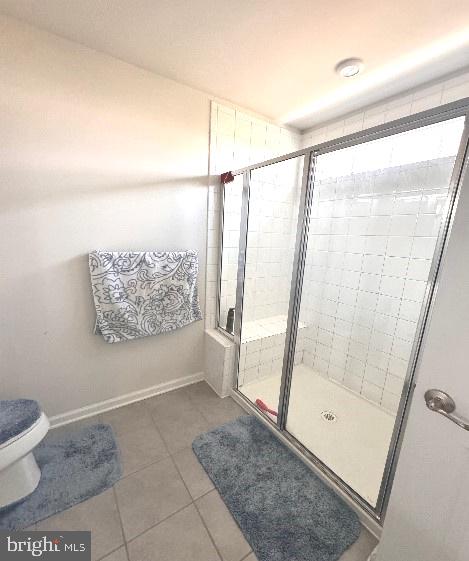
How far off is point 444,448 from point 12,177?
213 centimetres

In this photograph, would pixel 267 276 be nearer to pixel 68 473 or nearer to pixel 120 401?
pixel 120 401

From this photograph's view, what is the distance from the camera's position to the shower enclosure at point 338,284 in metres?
1.55

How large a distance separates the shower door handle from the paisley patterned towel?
1.48m

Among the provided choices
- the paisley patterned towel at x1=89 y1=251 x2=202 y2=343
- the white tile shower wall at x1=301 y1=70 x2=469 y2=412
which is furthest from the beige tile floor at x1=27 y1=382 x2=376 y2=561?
the white tile shower wall at x1=301 y1=70 x2=469 y2=412

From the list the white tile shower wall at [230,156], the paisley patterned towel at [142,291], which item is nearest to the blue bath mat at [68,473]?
the paisley patterned towel at [142,291]

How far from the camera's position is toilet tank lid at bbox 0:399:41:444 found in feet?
3.60

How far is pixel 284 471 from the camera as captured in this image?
138 centimetres

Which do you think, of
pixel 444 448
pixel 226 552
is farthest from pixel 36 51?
pixel 226 552

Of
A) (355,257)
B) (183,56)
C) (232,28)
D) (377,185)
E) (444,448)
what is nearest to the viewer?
(444,448)

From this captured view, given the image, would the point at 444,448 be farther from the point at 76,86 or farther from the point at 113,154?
the point at 76,86

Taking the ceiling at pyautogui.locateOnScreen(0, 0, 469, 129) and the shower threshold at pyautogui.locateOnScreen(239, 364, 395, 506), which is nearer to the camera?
the ceiling at pyautogui.locateOnScreen(0, 0, 469, 129)

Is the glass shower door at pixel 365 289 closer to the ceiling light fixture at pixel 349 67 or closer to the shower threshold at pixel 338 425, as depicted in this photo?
the shower threshold at pixel 338 425

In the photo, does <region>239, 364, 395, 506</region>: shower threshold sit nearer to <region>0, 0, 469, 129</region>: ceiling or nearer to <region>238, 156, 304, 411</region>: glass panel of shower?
<region>238, 156, 304, 411</region>: glass panel of shower

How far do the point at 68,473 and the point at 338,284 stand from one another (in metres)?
2.24
